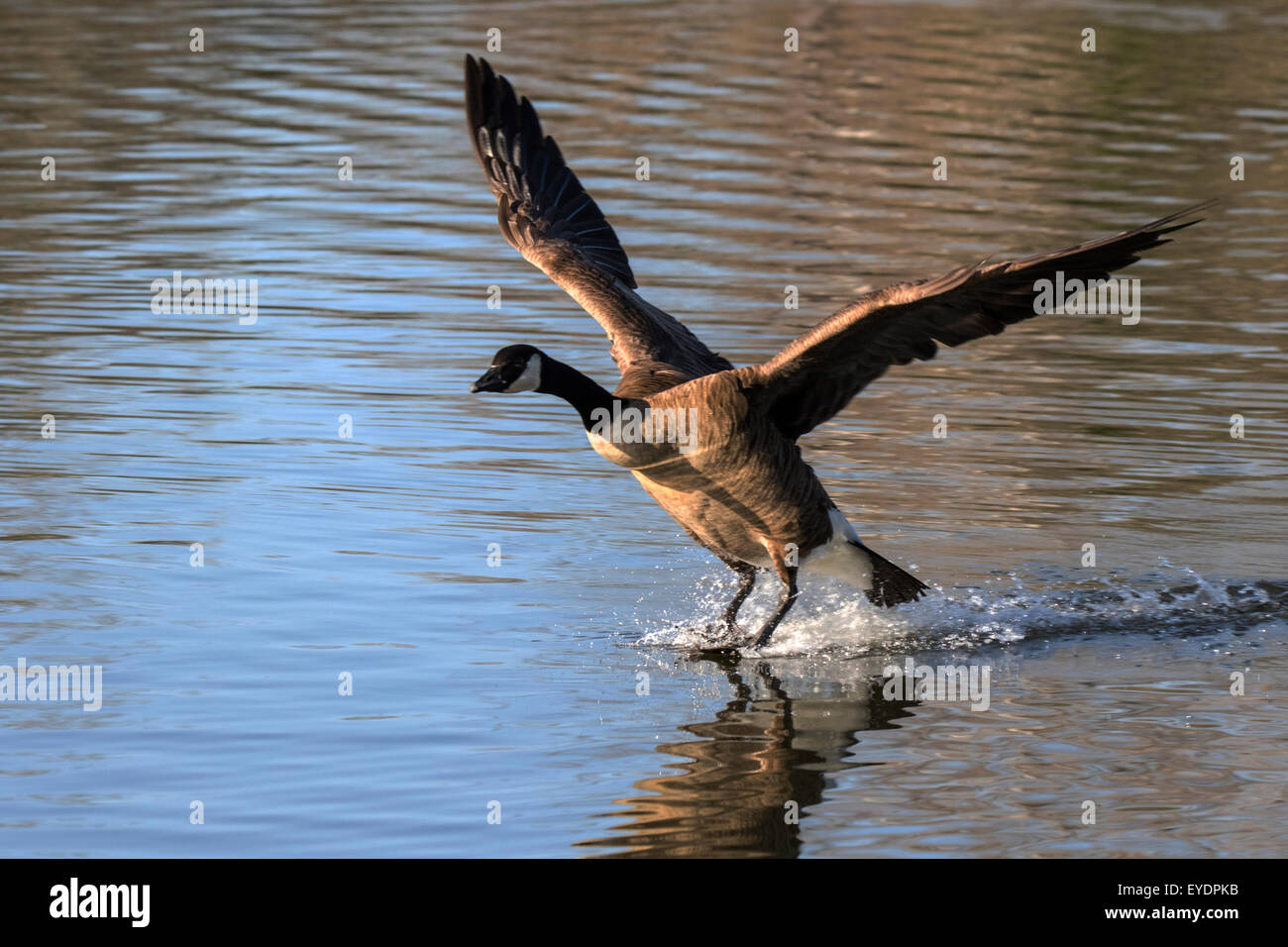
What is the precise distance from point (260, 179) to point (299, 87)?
756 cm

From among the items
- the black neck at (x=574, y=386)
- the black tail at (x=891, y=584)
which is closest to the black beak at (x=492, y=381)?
the black neck at (x=574, y=386)

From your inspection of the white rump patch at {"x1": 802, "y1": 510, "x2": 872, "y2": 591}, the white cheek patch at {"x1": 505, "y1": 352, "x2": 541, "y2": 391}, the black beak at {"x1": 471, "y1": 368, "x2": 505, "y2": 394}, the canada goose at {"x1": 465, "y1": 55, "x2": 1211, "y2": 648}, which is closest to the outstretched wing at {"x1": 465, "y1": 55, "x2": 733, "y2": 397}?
the canada goose at {"x1": 465, "y1": 55, "x2": 1211, "y2": 648}

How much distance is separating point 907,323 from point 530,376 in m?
1.77

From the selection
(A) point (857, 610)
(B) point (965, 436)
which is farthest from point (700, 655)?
(B) point (965, 436)

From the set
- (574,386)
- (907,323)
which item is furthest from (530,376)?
(907,323)

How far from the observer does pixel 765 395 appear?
29.2 feet

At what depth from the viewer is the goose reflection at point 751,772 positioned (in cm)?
693

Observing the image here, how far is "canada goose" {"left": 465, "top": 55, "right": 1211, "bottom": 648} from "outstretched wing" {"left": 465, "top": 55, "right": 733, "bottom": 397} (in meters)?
0.02

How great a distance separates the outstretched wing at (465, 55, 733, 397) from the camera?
10.1 meters

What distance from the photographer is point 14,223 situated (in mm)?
19625

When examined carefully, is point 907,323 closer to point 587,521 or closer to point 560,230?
point 587,521

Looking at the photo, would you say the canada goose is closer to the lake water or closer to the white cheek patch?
the white cheek patch

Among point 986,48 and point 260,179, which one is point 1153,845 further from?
point 986,48

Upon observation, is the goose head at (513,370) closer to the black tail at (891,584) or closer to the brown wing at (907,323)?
the brown wing at (907,323)
